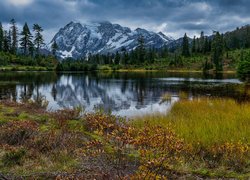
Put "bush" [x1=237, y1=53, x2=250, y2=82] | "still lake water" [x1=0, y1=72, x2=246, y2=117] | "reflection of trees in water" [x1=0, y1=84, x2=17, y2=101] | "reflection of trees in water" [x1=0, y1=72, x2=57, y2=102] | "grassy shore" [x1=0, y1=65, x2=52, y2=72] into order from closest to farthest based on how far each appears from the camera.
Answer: "still lake water" [x1=0, y1=72, x2=246, y2=117] → "reflection of trees in water" [x1=0, y1=84, x2=17, y2=101] → "reflection of trees in water" [x1=0, y1=72, x2=57, y2=102] → "bush" [x1=237, y1=53, x2=250, y2=82] → "grassy shore" [x1=0, y1=65, x2=52, y2=72]

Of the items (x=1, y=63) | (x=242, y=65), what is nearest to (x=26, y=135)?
(x=242, y=65)

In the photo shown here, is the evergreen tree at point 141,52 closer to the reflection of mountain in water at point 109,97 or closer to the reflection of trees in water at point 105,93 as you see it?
the reflection of trees in water at point 105,93

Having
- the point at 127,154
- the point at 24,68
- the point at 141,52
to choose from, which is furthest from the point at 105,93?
the point at 141,52

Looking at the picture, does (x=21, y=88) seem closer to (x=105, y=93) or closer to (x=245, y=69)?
(x=105, y=93)

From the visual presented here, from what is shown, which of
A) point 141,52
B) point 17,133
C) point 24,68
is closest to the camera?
point 17,133

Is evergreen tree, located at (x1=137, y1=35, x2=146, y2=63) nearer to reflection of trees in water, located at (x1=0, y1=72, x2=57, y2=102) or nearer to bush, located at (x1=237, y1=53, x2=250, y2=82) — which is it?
bush, located at (x1=237, y1=53, x2=250, y2=82)

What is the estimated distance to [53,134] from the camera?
1139 centimetres

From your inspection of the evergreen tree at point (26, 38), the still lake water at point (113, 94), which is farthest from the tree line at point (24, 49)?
the still lake water at point (113, 94)

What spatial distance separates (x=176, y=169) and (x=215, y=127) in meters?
6.04

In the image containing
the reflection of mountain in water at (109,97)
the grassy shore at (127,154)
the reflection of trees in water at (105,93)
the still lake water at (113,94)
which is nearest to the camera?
the grassy shore at (127,154)

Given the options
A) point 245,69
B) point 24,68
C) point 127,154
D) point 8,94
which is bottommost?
point 8,94

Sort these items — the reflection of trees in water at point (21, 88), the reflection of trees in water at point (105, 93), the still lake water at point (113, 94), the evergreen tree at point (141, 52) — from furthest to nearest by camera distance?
1. the evergreen tree at point (141, 52)
2. the reflection of trees in water at point (21, 88)
3. the reflection of trees in water at point (105, 93)
4. the still lake water at point (113, 94)

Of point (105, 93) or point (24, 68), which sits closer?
point (105, 93)

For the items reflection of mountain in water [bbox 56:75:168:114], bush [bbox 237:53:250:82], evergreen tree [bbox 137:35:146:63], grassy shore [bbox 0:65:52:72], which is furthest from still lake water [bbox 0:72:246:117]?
evergreen tree [bbox 137:35:146:63]
